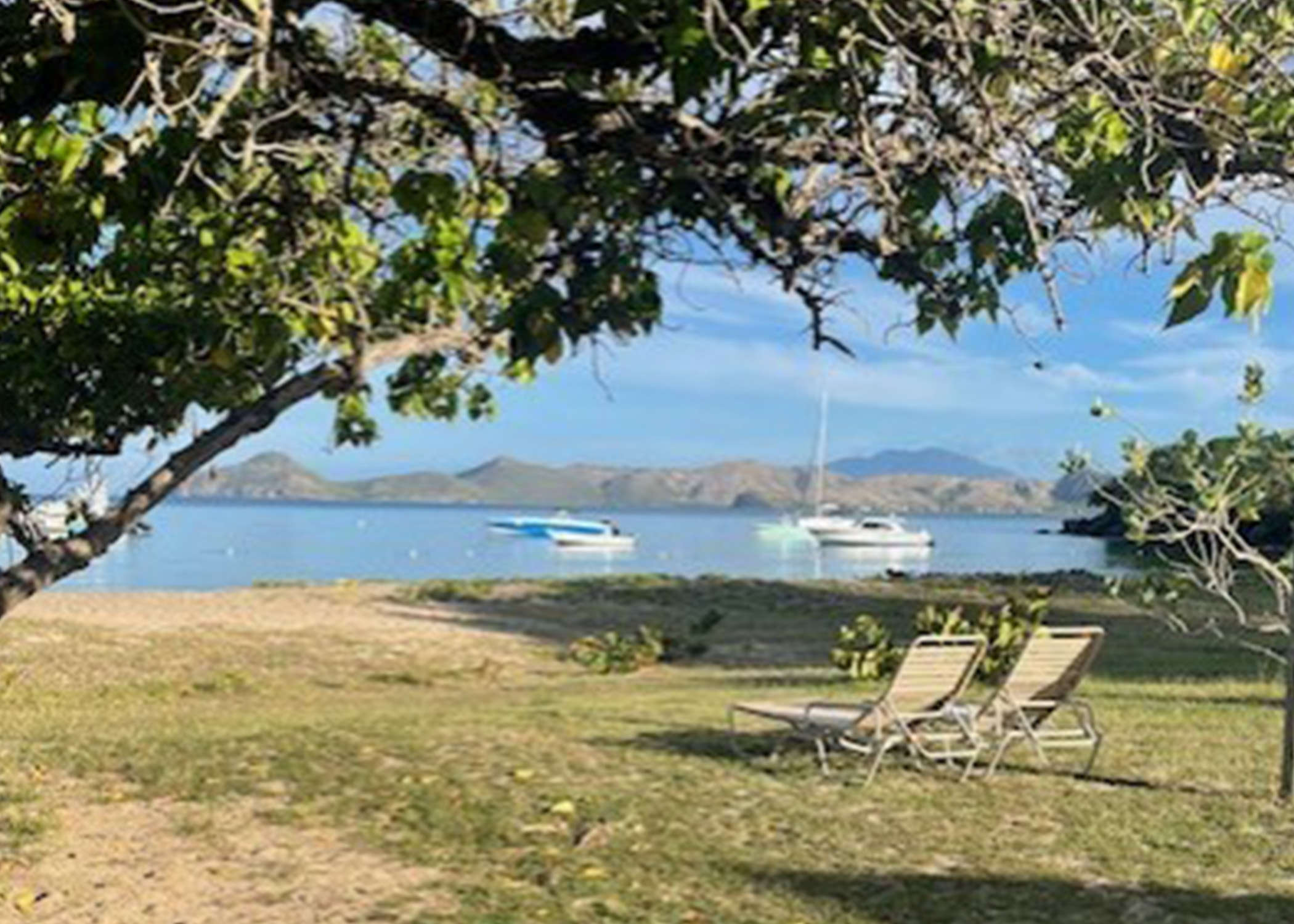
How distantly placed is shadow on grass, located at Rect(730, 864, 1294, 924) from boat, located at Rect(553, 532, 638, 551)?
10616 cm

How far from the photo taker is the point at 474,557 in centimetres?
9838

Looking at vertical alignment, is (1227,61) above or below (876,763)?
above

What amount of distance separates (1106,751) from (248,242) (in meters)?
5.83

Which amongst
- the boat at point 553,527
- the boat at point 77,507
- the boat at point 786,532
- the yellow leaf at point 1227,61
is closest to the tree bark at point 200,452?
the boat at point 77,507

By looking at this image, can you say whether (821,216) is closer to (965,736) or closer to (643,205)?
(643,205)

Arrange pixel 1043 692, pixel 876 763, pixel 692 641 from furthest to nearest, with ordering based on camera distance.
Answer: pixel 692 641 → pixel 1043 692 → pixel 876 763

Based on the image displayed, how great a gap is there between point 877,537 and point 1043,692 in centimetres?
10553

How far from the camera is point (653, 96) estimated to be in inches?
165

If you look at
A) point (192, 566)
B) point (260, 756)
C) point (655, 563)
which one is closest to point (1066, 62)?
point (260, 756)

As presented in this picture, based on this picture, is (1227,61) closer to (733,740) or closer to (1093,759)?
(1093,759)

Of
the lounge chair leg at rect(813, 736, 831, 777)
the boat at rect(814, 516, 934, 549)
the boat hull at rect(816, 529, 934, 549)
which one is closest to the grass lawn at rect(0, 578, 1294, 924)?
the lounge chair leg at rect(813, 736, 831, 777)

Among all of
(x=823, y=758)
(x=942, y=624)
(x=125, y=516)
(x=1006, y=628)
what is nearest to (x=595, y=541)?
(x=1006, y=628)

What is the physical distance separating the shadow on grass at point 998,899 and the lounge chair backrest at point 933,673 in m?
2.47

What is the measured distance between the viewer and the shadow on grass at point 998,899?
6168mm
